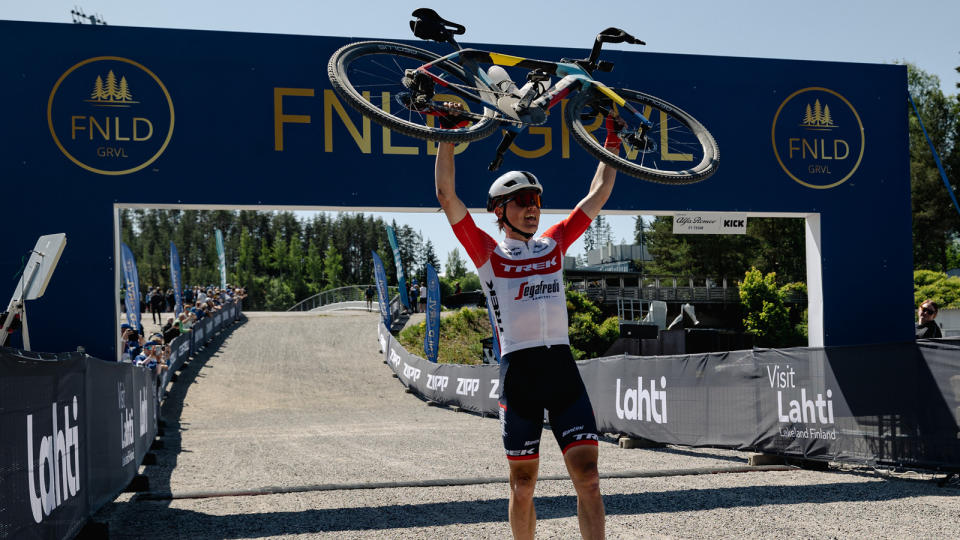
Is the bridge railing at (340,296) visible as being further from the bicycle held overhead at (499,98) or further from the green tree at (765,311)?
the bicycle held overhead at (499,98)

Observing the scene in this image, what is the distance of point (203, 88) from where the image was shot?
32.6ft

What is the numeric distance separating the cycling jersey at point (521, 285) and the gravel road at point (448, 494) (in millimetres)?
2509

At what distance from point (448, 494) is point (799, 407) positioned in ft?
15.1

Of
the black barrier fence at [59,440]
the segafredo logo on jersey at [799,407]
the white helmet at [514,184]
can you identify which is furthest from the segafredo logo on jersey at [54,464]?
the segafredo logo on jersey at [799,407]

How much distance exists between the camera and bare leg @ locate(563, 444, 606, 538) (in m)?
3.89

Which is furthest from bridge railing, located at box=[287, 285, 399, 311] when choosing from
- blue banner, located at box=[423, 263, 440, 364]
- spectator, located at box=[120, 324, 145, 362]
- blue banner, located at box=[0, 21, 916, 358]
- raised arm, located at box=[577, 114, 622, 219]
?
raised arm, located at box=[577, 114, 622, 219]

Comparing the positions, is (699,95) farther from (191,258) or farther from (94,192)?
(191,258)

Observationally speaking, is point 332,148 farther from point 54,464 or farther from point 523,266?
point 523,266

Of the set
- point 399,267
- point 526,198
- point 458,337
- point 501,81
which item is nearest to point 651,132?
point 501,81

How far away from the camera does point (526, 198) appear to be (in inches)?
172

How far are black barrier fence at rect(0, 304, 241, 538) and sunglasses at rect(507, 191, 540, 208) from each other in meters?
2.77

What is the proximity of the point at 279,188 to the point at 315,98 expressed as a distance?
124 centimetres

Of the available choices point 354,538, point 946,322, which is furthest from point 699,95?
point 946,322

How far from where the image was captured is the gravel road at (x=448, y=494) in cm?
650
